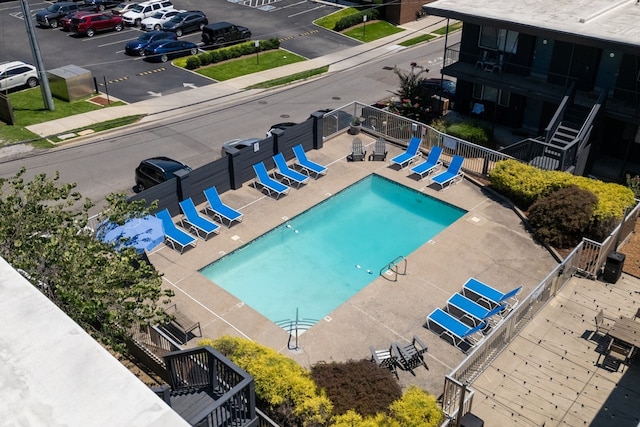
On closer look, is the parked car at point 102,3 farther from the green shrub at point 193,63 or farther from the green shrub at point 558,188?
the green shrub at point 558,188

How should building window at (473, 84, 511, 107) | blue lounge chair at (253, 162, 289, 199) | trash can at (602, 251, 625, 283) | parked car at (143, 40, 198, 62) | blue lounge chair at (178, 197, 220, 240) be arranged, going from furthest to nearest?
parked car at (143, 40, 198, 62) → building window at (473, 84, 511, 107) → blue lounge chair at (253, 162, 289, 199) → blue lounge chair at (178, 197, 220, 240) → trash can at (602, 251, 625, 283)

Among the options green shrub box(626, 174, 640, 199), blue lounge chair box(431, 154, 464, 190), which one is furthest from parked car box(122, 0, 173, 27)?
green shrub box(626, 174, 640, 199)

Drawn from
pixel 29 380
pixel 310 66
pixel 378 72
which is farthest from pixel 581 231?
pixel 310 66

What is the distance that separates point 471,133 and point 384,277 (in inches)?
446

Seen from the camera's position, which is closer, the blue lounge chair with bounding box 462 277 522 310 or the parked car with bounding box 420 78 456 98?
the blue lounge chair with bounding box 462 277 522 310

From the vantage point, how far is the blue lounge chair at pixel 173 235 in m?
20.9

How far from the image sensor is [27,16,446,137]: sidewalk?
32531mm

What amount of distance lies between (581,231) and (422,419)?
10810 mm

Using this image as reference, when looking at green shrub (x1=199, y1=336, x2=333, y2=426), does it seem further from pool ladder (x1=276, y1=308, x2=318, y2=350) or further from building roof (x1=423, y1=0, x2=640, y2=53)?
building roof (x1=423, y1=0, x2=640, y2=53)

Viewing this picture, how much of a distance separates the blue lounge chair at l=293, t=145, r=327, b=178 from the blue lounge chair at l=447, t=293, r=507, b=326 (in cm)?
930

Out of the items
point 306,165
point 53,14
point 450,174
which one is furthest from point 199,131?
point 53,14

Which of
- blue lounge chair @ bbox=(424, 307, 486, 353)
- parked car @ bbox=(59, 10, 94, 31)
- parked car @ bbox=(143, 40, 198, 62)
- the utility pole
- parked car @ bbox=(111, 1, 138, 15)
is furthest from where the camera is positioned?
parked car @ bbox=(111, 1, 138, 15)

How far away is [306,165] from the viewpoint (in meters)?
25.7

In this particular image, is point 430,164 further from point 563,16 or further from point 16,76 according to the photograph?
point 16,76
